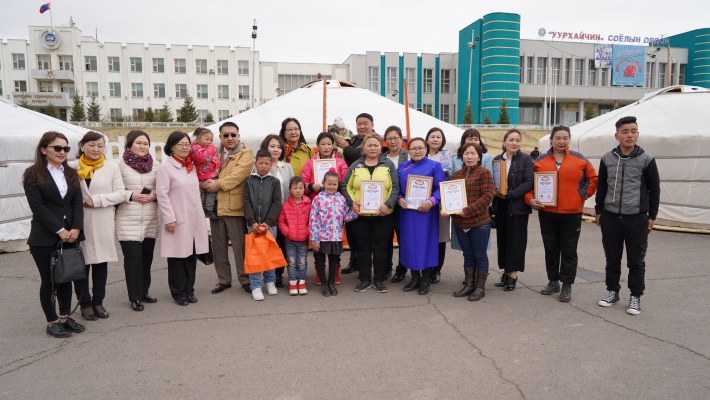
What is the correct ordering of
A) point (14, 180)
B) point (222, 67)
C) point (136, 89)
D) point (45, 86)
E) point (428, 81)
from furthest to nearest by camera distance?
point (428, 81) → point (222, 67) → point (136, 89) → point (45, 86) → point (14, 180)

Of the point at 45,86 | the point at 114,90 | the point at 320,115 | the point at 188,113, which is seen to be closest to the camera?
the point at 320,115

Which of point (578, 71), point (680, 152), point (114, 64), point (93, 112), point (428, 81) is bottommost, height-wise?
point (680, 152)

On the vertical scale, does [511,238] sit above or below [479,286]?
above

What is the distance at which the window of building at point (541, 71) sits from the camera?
47406 mm

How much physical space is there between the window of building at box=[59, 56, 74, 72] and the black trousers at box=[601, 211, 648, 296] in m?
53.2

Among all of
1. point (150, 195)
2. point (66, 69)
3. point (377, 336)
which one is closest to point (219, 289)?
point (150, 195)

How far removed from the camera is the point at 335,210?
5039 millimetres

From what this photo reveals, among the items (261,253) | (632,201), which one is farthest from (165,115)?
(632,201)

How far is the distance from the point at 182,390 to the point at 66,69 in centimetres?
5326

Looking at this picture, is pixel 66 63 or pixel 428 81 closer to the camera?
pixel 66 63

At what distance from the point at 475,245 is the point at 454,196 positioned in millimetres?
553

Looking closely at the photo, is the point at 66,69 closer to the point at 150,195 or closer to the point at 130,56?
the point at 130,56

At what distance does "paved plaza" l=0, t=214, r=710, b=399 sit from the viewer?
10.00ft

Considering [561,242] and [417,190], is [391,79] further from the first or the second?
[561,242]
